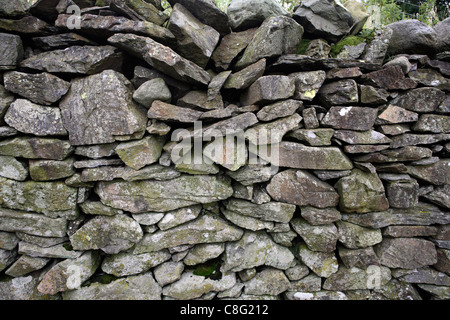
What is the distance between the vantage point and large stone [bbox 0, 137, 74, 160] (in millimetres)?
3094

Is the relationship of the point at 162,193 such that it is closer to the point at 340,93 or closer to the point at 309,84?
the point at 309,84

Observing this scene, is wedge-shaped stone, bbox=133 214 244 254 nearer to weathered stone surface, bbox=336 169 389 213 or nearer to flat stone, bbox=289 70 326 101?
weathered stone surface, bbox=336 169 389 213

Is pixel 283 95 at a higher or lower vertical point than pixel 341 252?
higher

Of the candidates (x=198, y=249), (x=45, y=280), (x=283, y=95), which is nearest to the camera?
(x=283, y=95)

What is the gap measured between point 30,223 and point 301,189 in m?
4.35

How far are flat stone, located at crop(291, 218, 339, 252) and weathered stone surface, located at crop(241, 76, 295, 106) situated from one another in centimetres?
216

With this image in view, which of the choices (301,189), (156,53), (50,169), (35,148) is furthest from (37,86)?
(301,189)

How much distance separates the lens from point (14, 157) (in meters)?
3.19

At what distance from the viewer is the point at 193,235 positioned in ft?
11.5

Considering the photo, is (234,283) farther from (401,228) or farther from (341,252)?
(401,228)

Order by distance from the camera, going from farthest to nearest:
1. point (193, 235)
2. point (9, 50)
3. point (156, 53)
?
point (193, 235) < point (9, 50) < point (156, 53)

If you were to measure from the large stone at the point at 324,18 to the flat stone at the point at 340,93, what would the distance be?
90 cm

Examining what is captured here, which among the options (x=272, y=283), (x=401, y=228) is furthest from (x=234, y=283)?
(x=401, y=228)

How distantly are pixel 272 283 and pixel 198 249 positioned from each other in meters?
1.45
